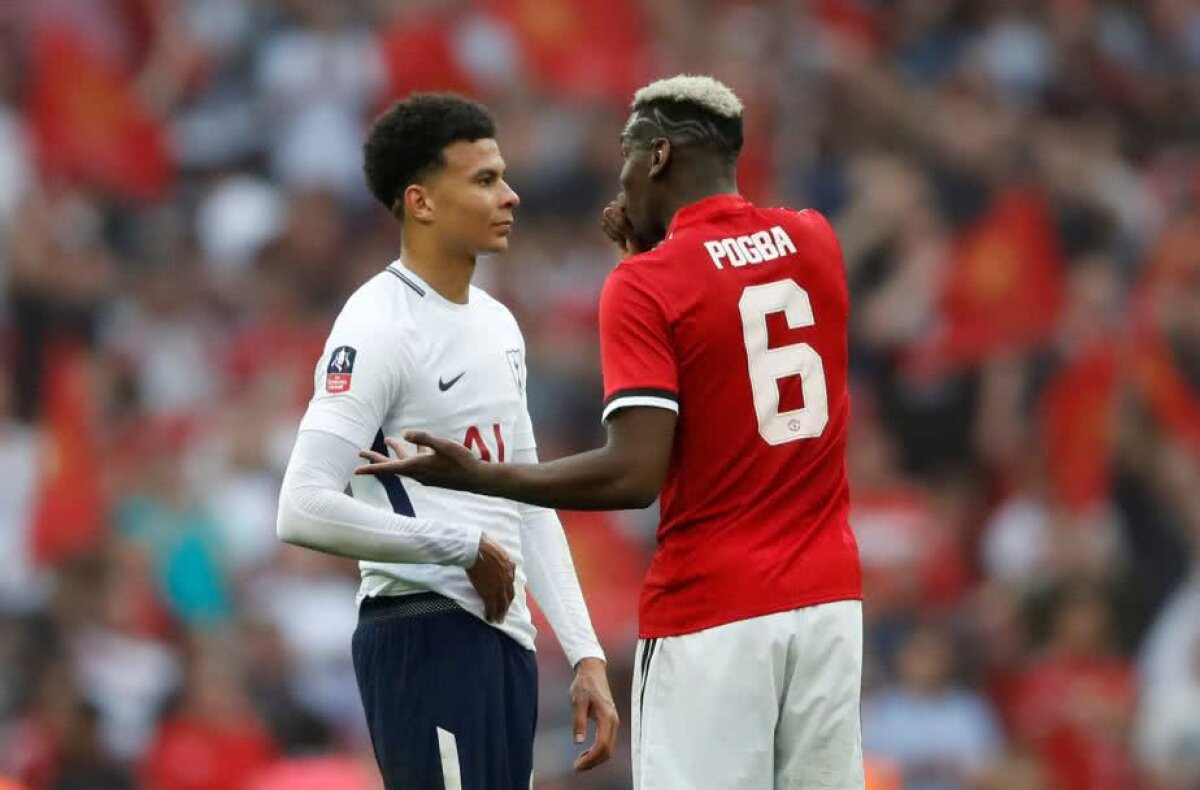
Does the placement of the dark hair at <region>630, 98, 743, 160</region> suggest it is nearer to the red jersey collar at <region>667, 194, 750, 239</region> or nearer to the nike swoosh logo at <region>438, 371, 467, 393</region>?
the red jersey collar at <region>667, 194, 750, 239</region>

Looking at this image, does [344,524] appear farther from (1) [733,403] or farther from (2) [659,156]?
(2) [659,156]

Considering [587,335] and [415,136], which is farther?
[587,335]

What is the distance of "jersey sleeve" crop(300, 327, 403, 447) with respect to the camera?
449 centimetres

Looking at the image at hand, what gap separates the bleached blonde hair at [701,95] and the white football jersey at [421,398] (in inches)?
25.9

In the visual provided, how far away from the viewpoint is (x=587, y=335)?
10.9 m

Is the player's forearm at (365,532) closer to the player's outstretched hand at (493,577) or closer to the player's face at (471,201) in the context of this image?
the player's outstretched hand at (493,577)

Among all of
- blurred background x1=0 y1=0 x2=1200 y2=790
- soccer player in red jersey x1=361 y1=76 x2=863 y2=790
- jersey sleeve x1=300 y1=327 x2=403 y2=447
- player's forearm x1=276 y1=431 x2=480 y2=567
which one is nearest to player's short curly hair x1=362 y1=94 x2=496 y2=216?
jersey sleeve x1=300 y1=327 x2=403 y2=447

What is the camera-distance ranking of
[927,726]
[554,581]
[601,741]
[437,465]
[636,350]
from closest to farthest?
[437,465] < [636,350] < [601,741] < [554,581] < [927,726]

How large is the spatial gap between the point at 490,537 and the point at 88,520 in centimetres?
625

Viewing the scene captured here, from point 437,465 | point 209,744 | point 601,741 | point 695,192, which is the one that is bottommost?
point 209,744

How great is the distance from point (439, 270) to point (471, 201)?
0.56 ft

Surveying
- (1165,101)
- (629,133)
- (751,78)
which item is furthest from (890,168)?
(629,133)

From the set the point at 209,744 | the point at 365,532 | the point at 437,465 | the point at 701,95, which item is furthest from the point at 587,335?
the point at 437,465

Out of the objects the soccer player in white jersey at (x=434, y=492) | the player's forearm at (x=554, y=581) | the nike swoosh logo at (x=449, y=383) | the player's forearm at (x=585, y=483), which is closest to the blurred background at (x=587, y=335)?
the player's forearm at (x=554, y=581)
